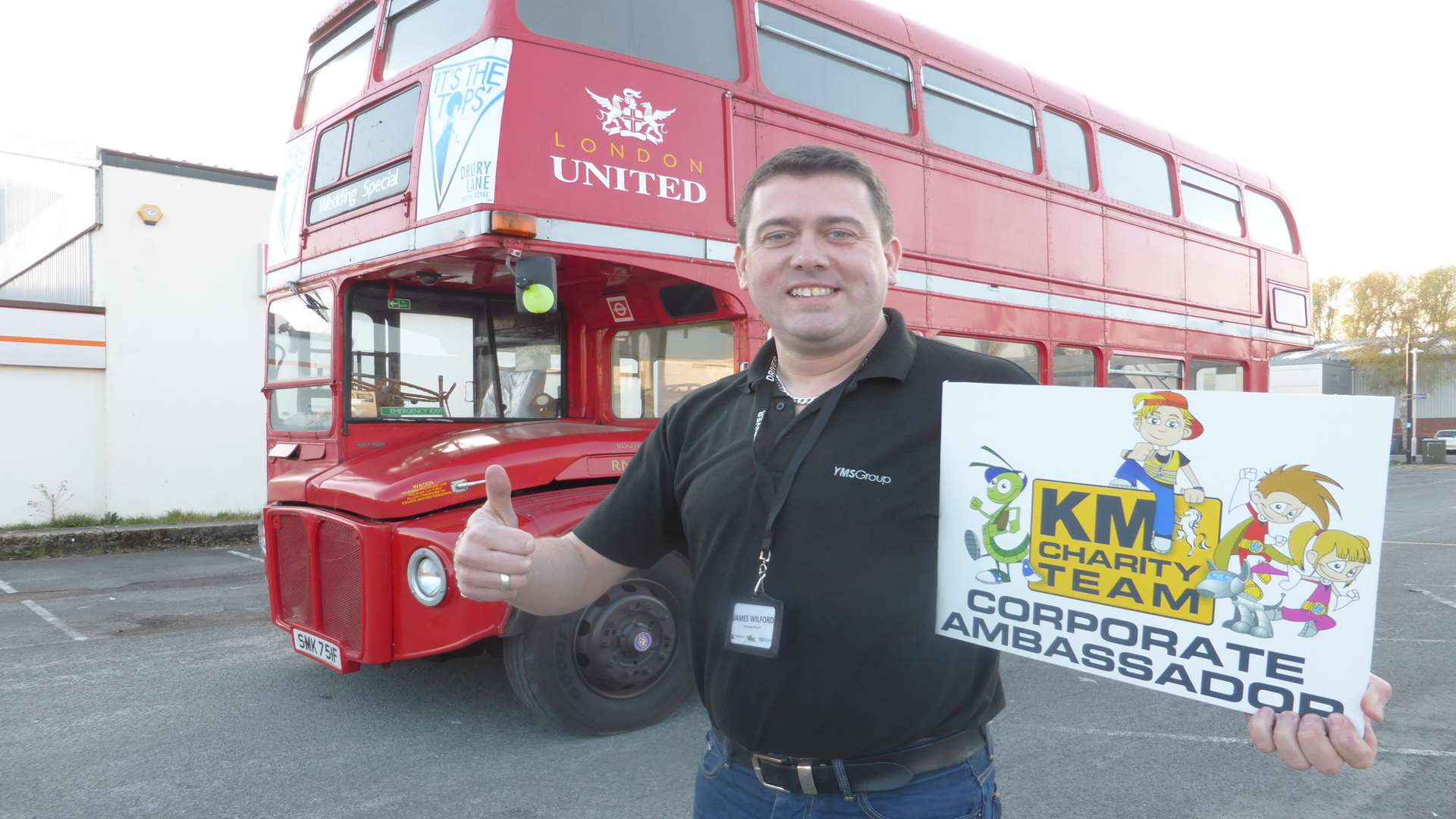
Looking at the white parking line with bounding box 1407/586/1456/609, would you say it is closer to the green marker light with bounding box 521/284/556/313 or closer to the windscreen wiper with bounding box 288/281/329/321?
the green marker light with bounding box 521/284/556/313

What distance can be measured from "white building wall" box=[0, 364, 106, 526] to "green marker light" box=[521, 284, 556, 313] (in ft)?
35.0

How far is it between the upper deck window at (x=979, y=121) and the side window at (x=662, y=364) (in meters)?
2.25

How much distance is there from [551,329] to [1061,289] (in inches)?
150

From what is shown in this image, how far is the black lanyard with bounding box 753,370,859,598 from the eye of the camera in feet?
5.62

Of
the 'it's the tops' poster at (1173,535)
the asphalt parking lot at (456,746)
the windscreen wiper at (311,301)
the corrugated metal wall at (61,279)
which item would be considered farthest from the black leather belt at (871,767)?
the corrugated metal wall at (61,279)

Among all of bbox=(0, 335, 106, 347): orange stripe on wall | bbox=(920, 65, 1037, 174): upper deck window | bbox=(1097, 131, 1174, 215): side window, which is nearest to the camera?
bbox=(920, 65, 1037, 174): upper deck window

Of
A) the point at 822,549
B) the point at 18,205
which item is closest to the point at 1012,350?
the point at 822,549

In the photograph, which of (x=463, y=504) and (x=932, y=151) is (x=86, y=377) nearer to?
(x=463, y=504)

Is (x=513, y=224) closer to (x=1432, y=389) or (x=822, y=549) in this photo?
(x=822, y=549)

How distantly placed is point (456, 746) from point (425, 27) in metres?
3.62

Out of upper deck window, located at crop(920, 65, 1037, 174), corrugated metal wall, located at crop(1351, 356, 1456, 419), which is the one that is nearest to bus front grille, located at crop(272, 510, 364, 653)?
upper deck window, located at crop(920, 65, 1037, 174)

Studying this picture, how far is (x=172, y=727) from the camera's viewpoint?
4.50 metres

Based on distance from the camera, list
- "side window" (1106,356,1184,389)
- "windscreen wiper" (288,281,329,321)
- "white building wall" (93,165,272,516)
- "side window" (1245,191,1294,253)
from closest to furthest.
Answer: "windscreen wiper" (288,281,329,321)
"side window" (1106,356,1184,389)
"side window" (1245,191,1294,253)
"white building wall" (93,165,272,516)

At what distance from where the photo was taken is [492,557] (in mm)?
1766
